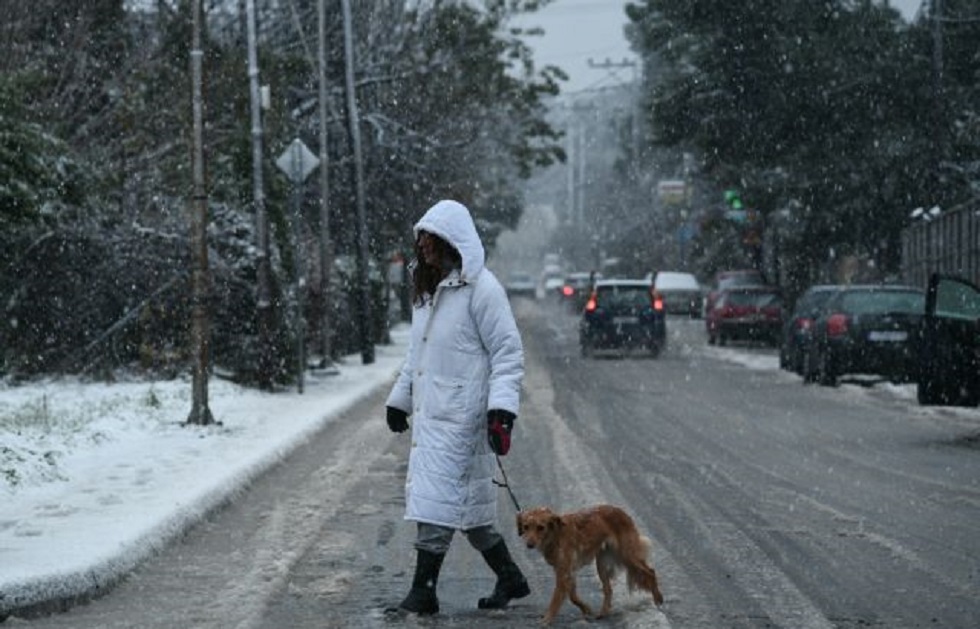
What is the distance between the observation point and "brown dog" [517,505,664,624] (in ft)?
22.2

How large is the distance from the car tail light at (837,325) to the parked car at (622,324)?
980 centimetres

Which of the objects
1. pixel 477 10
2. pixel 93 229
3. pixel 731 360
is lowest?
pixel 731 360

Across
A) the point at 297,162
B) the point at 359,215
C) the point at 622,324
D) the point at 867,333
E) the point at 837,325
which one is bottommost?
the point at 622,324

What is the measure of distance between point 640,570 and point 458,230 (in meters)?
1.69

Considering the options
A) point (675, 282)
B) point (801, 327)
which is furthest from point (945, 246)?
point (675, 282)

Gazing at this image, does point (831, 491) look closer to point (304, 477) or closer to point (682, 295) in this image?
point (304, 477)

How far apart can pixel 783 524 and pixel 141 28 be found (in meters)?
20.9

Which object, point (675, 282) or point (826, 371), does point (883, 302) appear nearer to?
point (826, 371)

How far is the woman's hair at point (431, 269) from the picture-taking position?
713cm

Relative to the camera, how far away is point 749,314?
4006 centimetres

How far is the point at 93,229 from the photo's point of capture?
2241 centimetres

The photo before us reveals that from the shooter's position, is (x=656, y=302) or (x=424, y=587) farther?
(x=656, y=302)

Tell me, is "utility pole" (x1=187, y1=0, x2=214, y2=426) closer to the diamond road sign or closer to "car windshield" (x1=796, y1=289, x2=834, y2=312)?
the diamond road sign

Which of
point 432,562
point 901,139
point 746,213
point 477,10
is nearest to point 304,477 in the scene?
point 432,562
